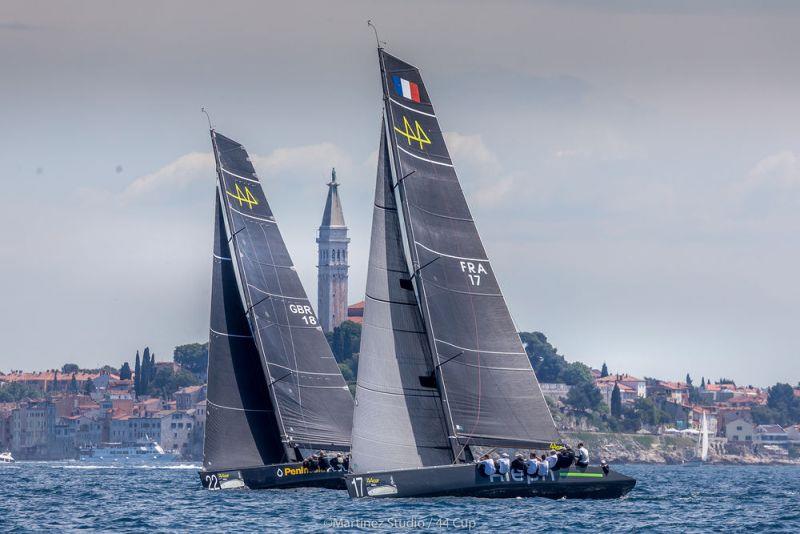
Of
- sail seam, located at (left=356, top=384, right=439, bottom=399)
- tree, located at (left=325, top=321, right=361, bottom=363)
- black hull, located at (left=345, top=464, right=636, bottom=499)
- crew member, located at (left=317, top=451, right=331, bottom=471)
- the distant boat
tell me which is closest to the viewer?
black hull, located at (left=345, top=464, right=636, bottom=499)

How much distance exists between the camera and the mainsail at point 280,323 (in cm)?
4919

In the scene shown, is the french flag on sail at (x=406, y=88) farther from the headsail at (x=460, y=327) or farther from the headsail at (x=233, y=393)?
the headsail at (x=233, y=393)

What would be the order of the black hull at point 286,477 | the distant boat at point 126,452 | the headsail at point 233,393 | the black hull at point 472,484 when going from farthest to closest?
the distant boat at point 126,452, the headsail at point 233,393, the black hull at point 286,477, the black hull at point 472,484

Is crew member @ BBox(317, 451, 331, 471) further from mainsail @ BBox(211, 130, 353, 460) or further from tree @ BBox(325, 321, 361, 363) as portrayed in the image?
tree @ BBox(325, 321, 361, 363)

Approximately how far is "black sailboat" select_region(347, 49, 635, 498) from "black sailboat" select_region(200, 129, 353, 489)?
30.2 feet

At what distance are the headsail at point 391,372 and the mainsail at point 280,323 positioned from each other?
10858mm

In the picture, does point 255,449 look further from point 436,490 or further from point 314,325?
point 436,490

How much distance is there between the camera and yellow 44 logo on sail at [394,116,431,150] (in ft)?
126

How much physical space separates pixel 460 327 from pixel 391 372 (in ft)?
6.16

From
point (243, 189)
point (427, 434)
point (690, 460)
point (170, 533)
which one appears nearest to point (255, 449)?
point (243, 189)

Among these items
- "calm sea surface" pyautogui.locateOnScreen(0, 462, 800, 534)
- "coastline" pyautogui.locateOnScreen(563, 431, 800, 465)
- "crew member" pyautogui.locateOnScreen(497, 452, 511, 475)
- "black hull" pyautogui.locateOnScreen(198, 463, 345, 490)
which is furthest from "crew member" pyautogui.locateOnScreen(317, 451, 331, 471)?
"coastline" pyautogui.locateOnScreen(563, 431, 800, 465)

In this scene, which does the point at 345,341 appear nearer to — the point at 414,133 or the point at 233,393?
the point at 233,393

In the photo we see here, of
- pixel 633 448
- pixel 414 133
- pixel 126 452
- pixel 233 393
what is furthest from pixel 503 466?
pixel 126 452

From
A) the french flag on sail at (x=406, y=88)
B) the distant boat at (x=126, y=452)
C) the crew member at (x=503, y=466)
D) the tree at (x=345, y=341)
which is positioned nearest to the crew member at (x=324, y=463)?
the crew member at (x=503, y=466)
